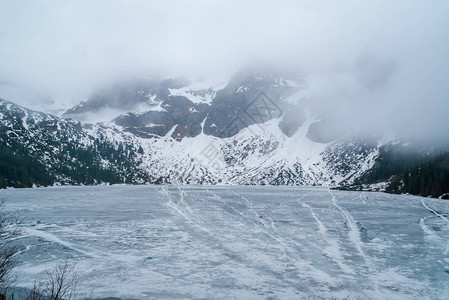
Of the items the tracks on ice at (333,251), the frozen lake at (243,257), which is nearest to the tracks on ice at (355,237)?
the frozen lake at (243,257)

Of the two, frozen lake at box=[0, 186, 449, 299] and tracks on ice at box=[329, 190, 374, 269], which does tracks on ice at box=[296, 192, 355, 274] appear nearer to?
frozen lake at box=[0, 186, 449, 299]

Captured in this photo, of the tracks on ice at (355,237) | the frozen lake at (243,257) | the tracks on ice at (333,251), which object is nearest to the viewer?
the frozen lake at (243,257)

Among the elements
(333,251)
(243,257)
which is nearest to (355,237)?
(333,251)

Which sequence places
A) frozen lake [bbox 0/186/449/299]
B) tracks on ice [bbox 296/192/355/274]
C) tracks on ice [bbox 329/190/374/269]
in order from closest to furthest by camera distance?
frozen lake [bbox 0/186/449/299]
tracks on ice [bbox 296/192/355/274]
tracks on ice [bbox 329/190/374/269]

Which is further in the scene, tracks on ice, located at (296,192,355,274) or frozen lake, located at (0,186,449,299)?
tracks on ice, located at (296,192,355,274)

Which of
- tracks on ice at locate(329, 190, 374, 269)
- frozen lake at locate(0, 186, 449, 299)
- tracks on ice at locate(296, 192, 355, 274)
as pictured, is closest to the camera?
frozen lake at locate(0, 186, 449, 299)

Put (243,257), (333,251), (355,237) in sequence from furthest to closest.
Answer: (355,237)
(333,251)
(243,257)

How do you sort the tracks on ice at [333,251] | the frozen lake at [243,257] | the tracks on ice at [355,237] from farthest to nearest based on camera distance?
the tracks on ice at [355,237]
the tracks on ice at [333,251]
the frozen lake at [243,257]

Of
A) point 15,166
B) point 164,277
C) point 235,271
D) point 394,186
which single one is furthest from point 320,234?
point 15,166

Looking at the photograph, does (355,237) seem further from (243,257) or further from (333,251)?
(243,257)

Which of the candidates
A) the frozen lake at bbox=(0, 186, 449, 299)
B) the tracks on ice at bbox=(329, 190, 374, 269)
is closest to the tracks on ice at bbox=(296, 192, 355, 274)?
the frozen lake at bbox=(0, 186, 449, 299)

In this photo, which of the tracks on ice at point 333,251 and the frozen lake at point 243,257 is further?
the tracks on ice at point 333,251

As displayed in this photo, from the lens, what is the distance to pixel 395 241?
3025 centimetres

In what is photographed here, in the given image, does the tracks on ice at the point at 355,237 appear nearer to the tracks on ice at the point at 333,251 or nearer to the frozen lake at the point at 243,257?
the frozen lake at the point at 243,257
